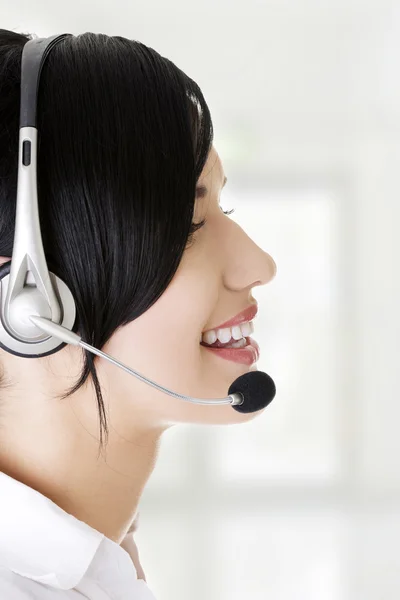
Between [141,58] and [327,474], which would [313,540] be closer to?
[327,474]

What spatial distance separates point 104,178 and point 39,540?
356 mm

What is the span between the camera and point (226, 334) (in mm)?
855

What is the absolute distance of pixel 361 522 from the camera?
2.83 m

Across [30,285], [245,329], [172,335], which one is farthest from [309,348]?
[30,285]

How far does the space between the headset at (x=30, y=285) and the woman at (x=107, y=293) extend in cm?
2

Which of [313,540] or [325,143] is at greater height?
[325,143]

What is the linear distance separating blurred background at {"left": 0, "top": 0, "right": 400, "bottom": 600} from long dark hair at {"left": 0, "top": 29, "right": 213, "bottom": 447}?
188cm

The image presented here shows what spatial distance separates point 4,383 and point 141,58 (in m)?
0.36

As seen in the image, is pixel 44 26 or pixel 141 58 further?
pixel 44 26

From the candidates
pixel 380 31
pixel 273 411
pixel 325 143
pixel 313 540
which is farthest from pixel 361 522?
pixel 380 31

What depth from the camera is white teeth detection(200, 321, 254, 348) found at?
85cm

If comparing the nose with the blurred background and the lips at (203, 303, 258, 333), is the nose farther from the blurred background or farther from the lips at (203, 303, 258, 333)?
the blurred background

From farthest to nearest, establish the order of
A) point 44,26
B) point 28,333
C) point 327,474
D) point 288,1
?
point 327,474
point 288,1
point 44,26
point 28,333

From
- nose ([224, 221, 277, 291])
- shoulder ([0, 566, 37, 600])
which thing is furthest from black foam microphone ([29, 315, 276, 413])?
shoulder ([0, 566, 37, 600])
